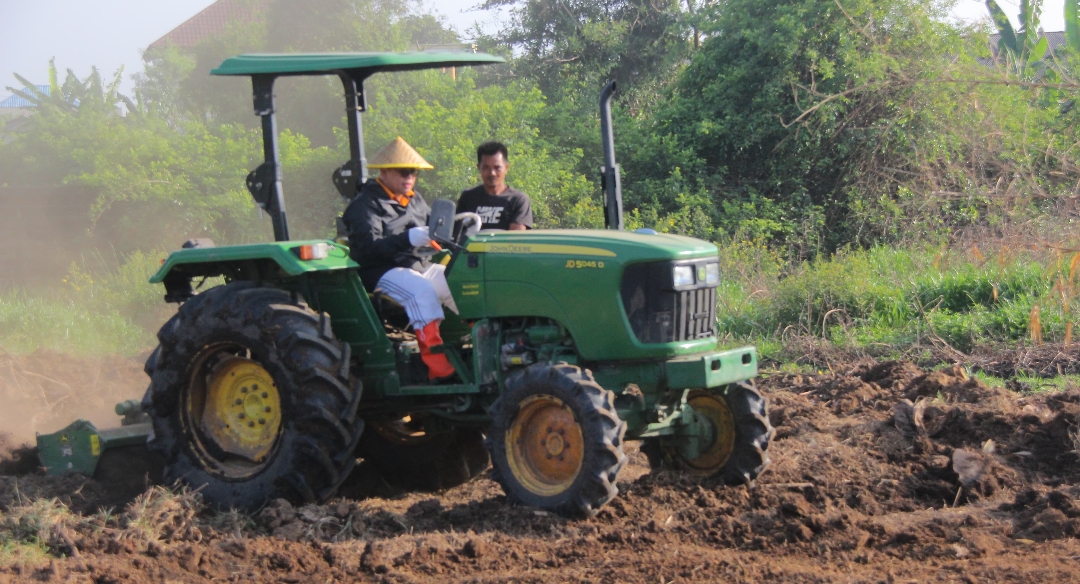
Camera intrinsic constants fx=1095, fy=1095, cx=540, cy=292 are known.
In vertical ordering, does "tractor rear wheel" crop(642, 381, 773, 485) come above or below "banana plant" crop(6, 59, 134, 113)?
below

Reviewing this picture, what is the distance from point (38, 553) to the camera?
4719 mm

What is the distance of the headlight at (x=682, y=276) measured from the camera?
17.4 feet

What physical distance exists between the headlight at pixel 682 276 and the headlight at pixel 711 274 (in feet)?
0.54

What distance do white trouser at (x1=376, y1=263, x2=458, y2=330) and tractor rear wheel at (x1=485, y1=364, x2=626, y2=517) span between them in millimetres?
700

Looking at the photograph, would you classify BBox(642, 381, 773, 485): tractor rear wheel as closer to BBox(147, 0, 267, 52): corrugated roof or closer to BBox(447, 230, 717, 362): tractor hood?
BBox(447, 230, 717, 362): tractor hood

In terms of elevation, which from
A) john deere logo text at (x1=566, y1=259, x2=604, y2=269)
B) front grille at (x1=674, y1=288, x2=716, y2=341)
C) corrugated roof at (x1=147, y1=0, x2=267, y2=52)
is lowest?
front grille at (x1=674, y1=288, x2=716, y2=341)

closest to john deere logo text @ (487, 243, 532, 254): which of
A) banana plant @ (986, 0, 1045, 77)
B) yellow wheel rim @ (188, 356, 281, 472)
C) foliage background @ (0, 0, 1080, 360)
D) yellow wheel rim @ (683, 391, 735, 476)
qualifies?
yellow wheel rim @ (683, 391, 735, 476)

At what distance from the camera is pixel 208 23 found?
130 ft

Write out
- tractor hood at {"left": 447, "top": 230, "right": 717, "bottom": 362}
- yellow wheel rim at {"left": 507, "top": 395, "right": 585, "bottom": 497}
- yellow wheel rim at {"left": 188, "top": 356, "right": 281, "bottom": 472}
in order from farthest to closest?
yellow wheel rim at {"left": 188, "top": 356, "right": 281, "bottom": 472}, tractor hood at {"left": 447, "top": 230, "right": 717, "bottom": 362}, yellow wheel rim at {"left": 507, "top": 395, "right": 585, "bottom": 497}

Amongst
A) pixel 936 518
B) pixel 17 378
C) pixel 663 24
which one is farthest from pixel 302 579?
pixel 663 24

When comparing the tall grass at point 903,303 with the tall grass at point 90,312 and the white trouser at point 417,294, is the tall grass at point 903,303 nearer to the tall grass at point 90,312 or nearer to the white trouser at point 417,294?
the white trouser at point 417,294

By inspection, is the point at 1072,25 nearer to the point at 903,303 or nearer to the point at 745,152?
the point at 745,152

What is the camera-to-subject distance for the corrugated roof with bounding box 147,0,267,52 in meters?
28.9

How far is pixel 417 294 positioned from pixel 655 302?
49.5 inches
